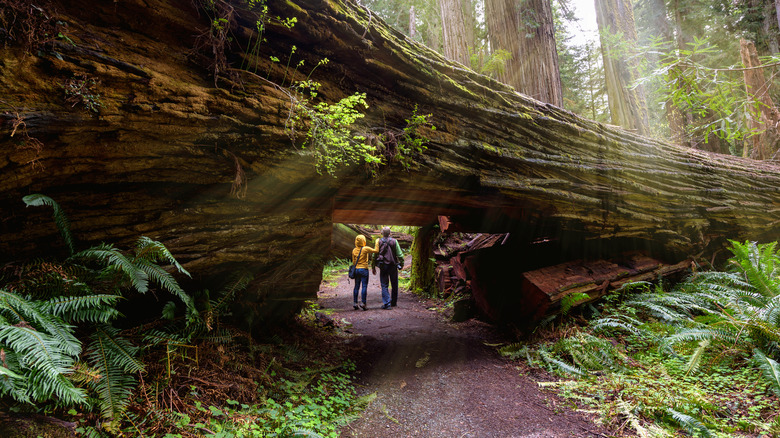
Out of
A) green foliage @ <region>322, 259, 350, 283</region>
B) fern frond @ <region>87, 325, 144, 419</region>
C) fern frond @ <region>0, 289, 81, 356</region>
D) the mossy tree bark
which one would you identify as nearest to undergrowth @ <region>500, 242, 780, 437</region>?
fern frond @ <region>87, 325, 144, 419</region>

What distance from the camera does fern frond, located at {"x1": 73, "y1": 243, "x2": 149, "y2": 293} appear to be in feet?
7.54

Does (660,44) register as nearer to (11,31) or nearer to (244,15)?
(244,15)

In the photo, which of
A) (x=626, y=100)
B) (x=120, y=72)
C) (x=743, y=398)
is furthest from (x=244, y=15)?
(x=626, y=100)

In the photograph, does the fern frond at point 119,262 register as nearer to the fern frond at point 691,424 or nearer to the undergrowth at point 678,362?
the undergrowth at point 678,362

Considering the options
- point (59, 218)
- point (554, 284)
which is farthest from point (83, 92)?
point (554, 284)

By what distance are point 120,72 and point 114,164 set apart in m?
0.70

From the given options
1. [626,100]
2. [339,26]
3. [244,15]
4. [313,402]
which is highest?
[626,100]

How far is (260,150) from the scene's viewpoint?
3.00 meters

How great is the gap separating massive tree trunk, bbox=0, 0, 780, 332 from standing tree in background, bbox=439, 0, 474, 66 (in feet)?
16.2

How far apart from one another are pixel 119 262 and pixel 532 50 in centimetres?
823

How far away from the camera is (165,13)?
2510 millimetres

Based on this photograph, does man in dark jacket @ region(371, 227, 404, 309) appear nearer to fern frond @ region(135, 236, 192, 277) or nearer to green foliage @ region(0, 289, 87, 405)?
fern frond @ region(135, 236, 192, 277)

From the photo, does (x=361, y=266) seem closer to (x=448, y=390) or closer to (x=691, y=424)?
(x=448, y=390)

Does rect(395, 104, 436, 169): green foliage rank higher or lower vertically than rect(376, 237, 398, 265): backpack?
higher
